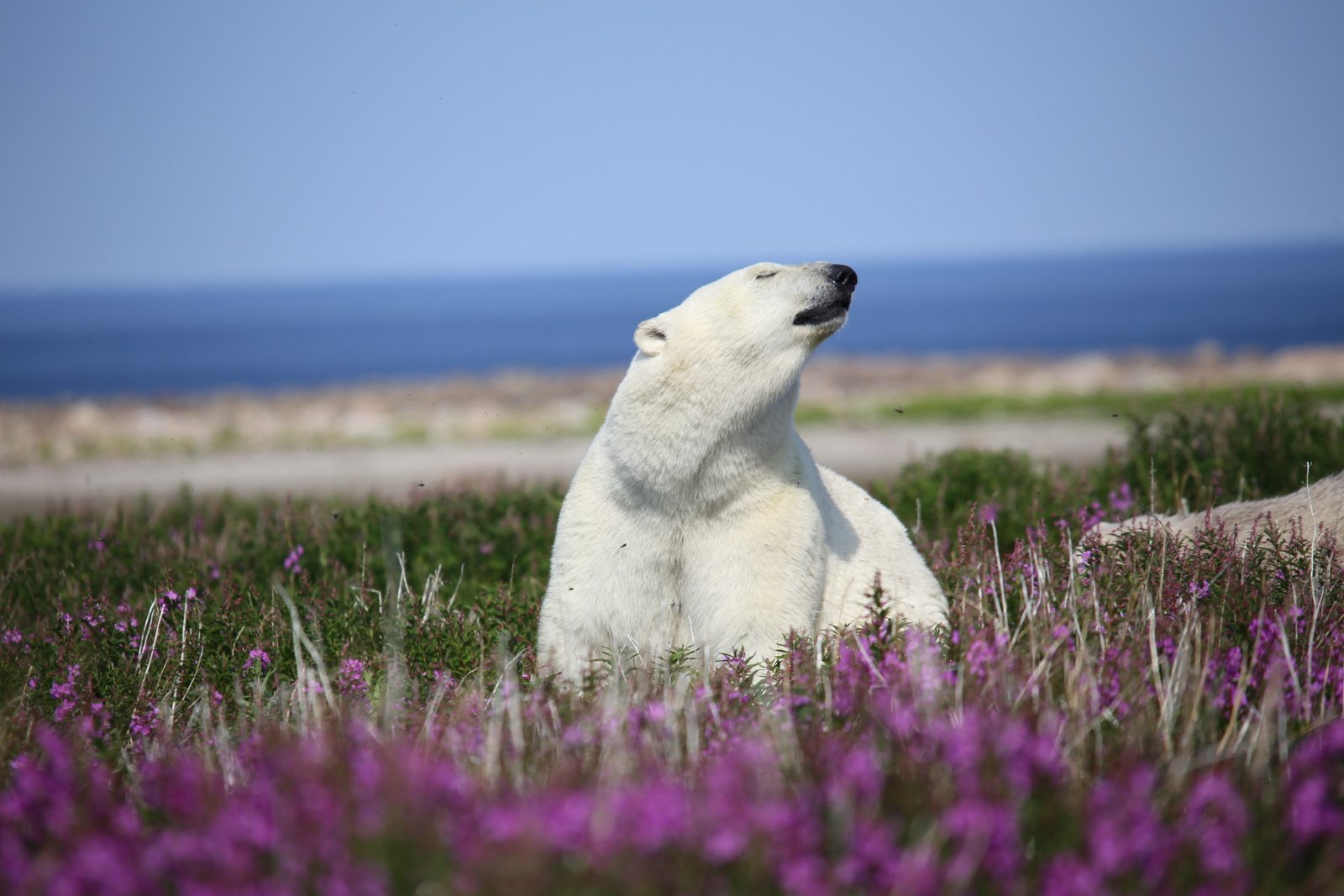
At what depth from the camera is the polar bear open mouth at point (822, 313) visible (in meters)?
4.70

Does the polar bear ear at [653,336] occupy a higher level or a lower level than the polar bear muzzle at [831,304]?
lower

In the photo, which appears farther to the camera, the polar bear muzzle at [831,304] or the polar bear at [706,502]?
the polar bear muzzle at [831,304]

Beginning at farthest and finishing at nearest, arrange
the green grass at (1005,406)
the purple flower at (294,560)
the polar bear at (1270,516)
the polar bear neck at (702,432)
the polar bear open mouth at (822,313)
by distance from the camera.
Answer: the green grass at (1005,406), the purple flower at (294,560), the polar bear at (1270,516), the polar bear open mouth at (822,313), the polar bear neck at (702,432)

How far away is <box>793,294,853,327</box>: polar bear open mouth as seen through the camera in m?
4.70

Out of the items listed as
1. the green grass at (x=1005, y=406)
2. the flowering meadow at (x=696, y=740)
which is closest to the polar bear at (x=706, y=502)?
the flowering meadow at (x=696, y=740)

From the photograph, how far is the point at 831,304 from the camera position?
473cm

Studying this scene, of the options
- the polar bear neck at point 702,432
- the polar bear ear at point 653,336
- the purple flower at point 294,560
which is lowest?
the purple flower at point 294,560

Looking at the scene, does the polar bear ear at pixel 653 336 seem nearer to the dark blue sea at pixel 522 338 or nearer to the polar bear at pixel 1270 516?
the polar bear at pixel 1270 516

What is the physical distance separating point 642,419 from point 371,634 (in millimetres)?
1659

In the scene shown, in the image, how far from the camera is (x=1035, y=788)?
2605mm

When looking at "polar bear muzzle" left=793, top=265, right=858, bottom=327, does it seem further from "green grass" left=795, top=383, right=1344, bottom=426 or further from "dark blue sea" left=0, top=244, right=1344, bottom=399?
"dark blue sea" left=0, top=244, right=1344, bottom=399

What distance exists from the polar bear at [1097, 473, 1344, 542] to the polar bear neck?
1.76m

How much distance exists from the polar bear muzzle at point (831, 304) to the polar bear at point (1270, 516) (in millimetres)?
1659

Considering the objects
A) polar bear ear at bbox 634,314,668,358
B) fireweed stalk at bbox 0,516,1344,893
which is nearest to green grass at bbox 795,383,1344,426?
polar bear ear at bbox 634,314,668,358
